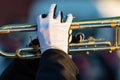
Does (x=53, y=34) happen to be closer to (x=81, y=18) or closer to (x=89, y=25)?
(x=89, y=25)

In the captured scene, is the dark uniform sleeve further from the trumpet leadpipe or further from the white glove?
the trumpet leadpipe

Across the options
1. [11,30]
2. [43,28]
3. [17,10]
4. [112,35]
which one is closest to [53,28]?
[43,28]

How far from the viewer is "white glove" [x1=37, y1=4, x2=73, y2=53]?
2.42 meters

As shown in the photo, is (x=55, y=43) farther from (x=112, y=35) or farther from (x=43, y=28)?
(x=112, y=35)

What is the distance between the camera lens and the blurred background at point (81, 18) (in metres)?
3.26

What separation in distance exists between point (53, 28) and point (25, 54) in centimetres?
29

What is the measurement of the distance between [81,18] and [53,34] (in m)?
0.85

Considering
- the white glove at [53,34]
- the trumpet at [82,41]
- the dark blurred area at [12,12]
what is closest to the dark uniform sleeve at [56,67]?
the white glove at [53,34]

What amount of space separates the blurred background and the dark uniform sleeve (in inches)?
32.3

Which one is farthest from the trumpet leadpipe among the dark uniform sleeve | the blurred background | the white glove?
the blurred background

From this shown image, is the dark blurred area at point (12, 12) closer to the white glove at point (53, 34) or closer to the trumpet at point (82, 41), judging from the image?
the trumpet at point (82, 41)

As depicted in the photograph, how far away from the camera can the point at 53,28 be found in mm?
2447

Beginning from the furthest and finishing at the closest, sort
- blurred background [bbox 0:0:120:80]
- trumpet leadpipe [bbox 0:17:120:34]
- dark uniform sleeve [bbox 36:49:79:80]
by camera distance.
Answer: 1. blurred background [bbox 0:0:120:80]
2. trumpet leadpipe [bbox 0:17:120:34]
3. dark uniform sleeve [bbox 36:49:79:80]

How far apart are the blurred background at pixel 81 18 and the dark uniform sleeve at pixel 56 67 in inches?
32.3
